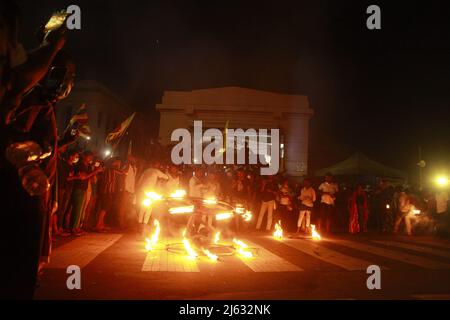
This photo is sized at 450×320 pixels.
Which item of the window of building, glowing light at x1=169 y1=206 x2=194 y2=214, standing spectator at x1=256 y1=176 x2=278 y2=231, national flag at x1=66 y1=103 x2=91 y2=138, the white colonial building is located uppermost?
the window of building

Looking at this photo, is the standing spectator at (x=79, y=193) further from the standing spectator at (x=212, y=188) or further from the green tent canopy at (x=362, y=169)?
the green tent canopy at (x=362, y=169)

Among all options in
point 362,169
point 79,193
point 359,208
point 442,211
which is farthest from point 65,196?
point 362,169

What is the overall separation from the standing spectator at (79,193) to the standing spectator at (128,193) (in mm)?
1384

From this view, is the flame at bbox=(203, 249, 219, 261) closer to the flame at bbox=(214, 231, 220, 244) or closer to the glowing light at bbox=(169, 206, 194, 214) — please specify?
the glowing light at bbox=(169, 206, 194, 214)

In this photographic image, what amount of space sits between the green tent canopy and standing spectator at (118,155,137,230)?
1418 cm

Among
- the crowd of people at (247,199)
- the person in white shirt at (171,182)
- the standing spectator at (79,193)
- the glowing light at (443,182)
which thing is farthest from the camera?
the glowing light at (443,182)

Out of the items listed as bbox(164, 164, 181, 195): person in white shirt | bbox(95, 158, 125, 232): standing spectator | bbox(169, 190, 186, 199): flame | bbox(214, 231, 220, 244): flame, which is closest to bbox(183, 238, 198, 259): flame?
bbox(169, 190, 186, 199): flame

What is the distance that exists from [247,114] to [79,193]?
1519cm

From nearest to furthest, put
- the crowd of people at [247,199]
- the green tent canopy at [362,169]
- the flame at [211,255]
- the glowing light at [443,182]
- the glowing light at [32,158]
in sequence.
Result: the glowing light at [32,158] → the flame at [211,255] → the crowd of people at [247,199] → the glowing light at [443,182] → the green tent canopy at [362,169]

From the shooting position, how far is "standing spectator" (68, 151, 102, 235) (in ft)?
36.0

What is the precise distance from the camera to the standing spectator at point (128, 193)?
12570 millimetres

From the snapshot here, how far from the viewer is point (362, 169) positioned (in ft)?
74.1

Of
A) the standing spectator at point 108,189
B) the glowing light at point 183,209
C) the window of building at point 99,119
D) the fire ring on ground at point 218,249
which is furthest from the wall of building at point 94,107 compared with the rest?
the glowing light at point 183,209
